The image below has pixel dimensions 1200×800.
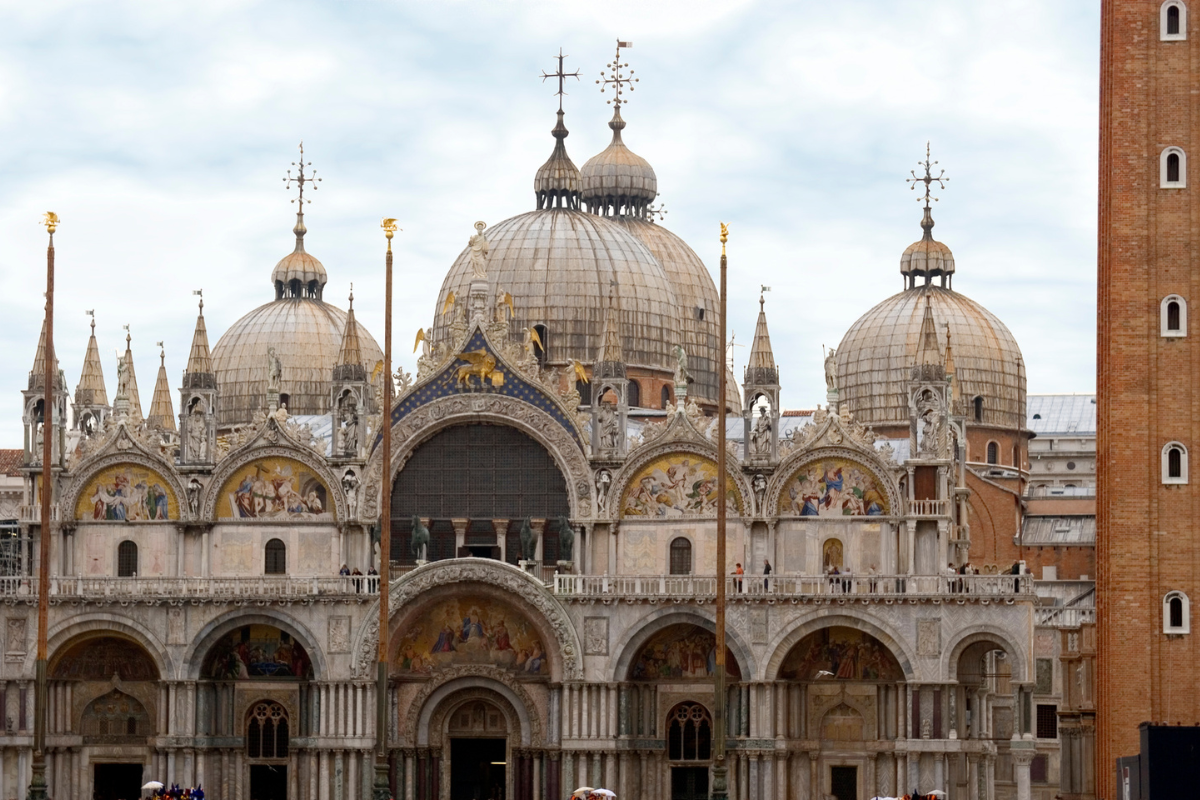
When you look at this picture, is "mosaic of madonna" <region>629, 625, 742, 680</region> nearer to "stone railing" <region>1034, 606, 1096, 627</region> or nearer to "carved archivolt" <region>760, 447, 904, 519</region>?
"carved archivolt" <region>760, 447, 904, 519</region>

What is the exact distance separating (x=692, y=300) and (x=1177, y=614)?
1444 inches

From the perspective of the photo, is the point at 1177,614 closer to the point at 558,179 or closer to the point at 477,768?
the point at 477,768

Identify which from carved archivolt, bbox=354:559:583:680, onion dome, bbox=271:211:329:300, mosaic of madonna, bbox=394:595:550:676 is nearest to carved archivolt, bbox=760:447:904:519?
carved archivolt, bbox=354:559:583:680

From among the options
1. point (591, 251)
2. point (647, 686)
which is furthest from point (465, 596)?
point (591, 251)

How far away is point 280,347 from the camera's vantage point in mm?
109500

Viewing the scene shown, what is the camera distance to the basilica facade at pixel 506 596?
81625 millimetres

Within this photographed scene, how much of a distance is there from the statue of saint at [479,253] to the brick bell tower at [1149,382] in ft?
69.1

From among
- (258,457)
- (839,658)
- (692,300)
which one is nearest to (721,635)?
(839,658)

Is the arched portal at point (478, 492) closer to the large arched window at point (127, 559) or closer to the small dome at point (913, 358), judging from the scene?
the large arched window at point (127, 559)

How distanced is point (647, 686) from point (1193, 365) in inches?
815

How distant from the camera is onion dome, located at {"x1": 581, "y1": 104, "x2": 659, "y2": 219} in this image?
11000 cm

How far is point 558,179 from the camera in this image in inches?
3969

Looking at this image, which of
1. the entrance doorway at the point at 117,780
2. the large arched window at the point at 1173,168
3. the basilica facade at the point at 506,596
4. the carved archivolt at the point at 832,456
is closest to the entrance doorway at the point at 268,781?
the basilica facade at the point at 506,596

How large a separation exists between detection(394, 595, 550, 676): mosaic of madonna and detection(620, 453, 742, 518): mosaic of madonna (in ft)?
16.2
